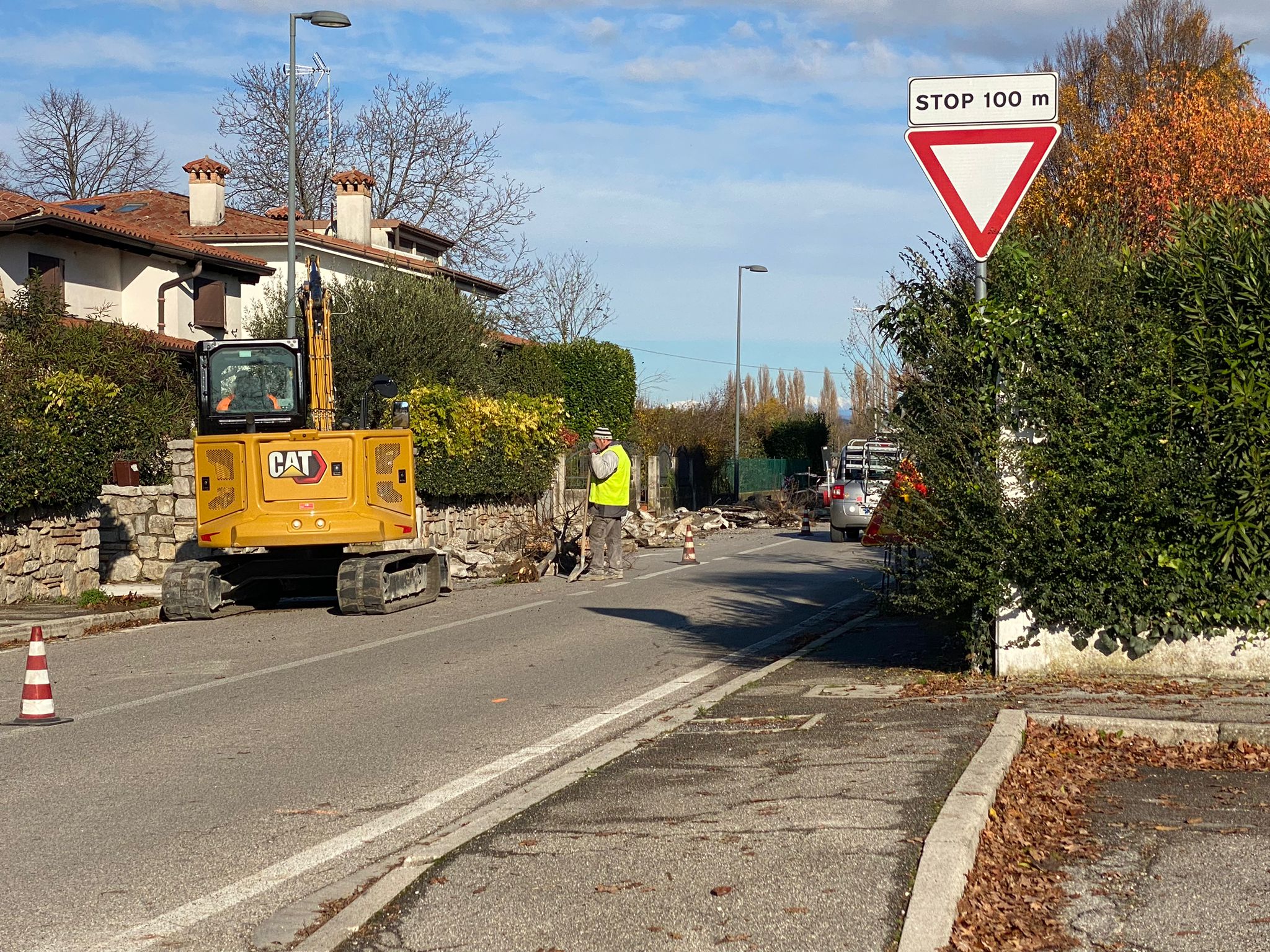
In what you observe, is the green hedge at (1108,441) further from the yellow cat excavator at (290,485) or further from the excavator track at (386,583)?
the excavator track at (386,583)

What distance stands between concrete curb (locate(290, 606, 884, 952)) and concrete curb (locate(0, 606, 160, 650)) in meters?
7.41

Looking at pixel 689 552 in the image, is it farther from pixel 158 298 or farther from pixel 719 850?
pixel 719 850

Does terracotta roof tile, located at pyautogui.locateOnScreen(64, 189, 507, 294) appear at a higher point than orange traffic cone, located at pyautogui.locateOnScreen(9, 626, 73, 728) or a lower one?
higher

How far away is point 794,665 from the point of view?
10.7 m

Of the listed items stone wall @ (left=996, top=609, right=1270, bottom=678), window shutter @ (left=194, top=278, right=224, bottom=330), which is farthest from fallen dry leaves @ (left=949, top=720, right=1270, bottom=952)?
window shutter @ (left=194, top=278, right=224, bottom=330)

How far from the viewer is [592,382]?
40406mm

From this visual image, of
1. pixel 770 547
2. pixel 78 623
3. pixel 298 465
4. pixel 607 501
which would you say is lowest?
Result: pixel 770 547

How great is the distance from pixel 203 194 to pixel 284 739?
126 feet

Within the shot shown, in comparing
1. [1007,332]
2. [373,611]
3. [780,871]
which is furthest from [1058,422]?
[373,611]

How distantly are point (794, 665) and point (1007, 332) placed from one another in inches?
131

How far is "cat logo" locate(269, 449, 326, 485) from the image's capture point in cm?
1593

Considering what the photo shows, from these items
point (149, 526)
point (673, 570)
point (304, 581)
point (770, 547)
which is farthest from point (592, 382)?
point (304, 581)

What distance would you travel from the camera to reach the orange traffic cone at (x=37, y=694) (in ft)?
29.3

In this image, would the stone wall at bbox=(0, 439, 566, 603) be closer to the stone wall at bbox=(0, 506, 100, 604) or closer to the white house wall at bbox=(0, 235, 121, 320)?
the stone wall at bbox=(0, 506, 100, 604)
